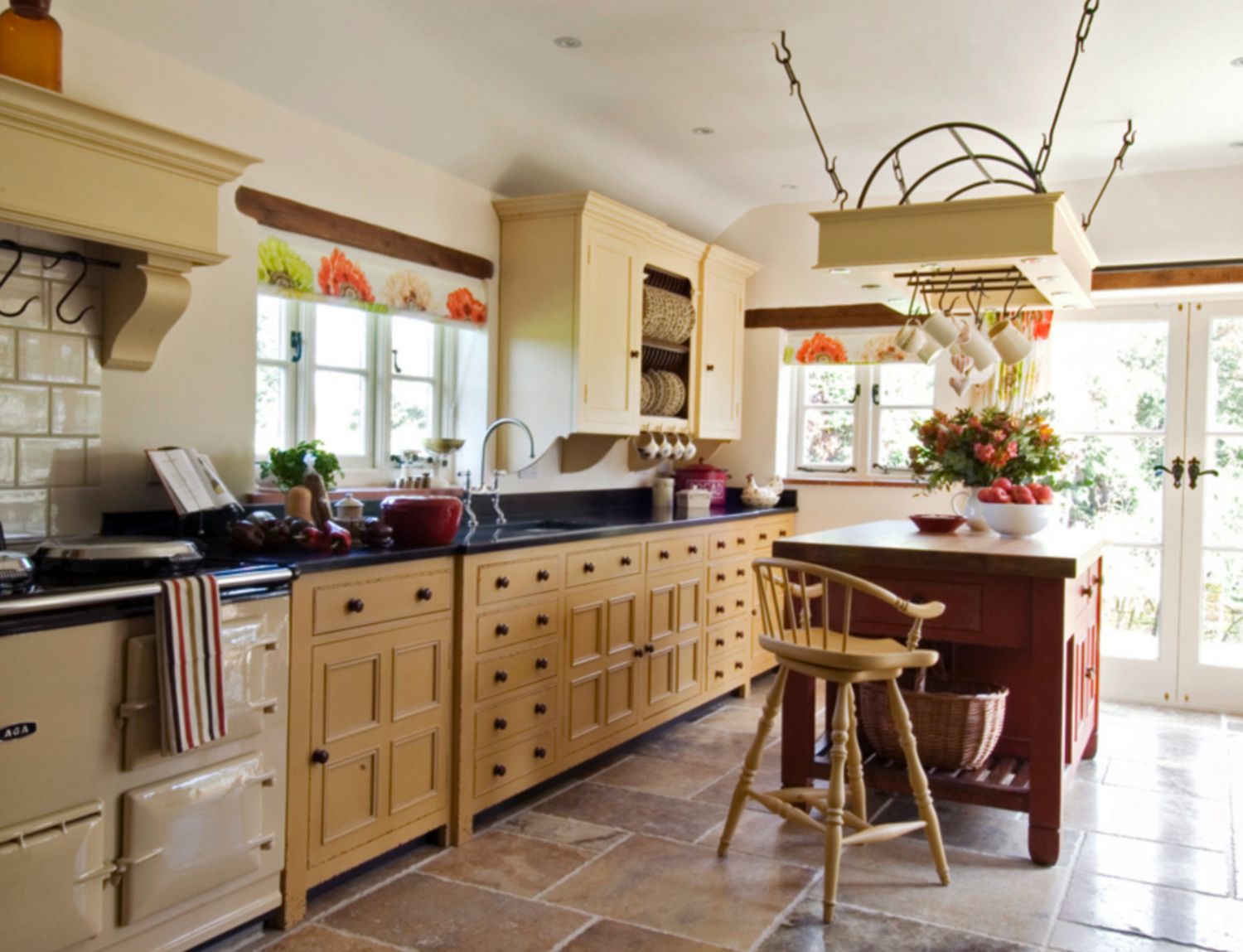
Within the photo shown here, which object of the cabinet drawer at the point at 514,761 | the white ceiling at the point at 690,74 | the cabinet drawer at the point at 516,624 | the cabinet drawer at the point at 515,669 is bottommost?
the cabinet drawer at the point at 514,761

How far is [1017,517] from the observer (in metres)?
3.97

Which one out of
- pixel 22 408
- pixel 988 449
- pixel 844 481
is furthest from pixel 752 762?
pixel 844 481

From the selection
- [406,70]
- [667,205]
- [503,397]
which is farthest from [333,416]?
[667,205]

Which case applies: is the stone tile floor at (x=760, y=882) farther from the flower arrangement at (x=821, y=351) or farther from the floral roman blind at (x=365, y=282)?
the flower arrangement at (x=821, y=351)

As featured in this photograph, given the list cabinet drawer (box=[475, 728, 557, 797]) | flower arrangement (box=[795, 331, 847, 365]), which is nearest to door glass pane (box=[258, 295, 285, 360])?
cabinet drawer (box=[475, 728, 557, 797])

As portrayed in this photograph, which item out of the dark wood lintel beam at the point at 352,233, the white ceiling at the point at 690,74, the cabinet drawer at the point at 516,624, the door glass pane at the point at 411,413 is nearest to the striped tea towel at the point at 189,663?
the cabinet drawer at the point at 516,624

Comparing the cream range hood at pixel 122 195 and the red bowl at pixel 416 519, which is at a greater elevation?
the cream range hood at pixel 122 195

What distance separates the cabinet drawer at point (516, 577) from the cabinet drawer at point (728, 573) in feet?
4.62

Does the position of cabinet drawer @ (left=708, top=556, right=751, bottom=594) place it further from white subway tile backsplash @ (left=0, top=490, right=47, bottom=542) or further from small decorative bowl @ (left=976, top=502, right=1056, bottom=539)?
white subway tile backsplash @ (left=0, top=490, right=47, bottom=542)

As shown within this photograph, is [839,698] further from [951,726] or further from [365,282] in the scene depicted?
[365,282]

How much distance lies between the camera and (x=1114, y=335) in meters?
5.55

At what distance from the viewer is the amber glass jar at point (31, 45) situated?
94.5 inches

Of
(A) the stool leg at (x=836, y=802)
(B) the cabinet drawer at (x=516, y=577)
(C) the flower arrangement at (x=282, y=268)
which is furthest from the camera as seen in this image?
(C) the flower arrangement at (x=282, y=268)

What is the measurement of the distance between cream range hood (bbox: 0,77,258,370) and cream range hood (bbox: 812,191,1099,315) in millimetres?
1819
